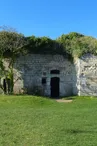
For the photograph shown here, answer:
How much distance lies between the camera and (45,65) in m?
25.2

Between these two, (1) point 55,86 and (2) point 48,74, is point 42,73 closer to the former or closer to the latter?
(2) point 48,74

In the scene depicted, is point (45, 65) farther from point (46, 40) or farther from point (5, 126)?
point (5, 126)

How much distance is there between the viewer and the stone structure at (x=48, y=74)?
2461 centimetres

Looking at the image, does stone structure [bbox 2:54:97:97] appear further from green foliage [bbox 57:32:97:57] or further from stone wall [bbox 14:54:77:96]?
green foliage [bbox 57:32:97:57]

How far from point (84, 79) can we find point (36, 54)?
4513 mm

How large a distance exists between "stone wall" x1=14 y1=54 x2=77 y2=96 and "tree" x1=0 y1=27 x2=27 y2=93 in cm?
76

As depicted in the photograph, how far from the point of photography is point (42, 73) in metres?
25.0

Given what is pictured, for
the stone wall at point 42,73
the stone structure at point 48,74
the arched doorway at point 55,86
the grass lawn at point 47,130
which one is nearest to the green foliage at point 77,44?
the stone structure at point 48,74

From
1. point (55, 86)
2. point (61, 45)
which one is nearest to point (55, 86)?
point (55, 86)

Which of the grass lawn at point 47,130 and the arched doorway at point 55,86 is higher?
the arched doorway at point 55,86

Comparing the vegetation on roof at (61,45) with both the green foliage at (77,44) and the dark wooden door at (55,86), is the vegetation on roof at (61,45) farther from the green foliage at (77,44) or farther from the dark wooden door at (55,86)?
the dark wooden door at (55,86)

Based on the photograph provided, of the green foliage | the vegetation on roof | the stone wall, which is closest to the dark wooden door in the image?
the stone wall

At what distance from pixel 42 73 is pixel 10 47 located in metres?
3.55

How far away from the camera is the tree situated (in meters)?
23.0
